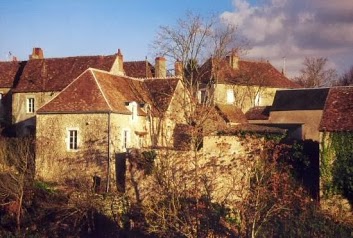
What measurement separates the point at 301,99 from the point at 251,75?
9.54m

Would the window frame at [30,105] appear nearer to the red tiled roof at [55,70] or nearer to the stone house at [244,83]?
the red tiled roof at [55,70]

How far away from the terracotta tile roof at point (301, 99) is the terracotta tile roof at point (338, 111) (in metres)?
9.32

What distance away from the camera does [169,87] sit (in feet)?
119

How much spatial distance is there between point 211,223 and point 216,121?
12286mm

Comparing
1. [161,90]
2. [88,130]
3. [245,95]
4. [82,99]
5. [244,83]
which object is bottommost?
[88,130]

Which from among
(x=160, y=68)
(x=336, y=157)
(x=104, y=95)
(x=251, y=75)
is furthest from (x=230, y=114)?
(x=336, y=157)

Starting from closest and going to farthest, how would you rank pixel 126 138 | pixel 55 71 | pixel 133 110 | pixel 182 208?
pixel 182 208 → pixel 126 138 → pixel 133 110 → pixel 55 71

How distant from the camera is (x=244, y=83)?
156 ft

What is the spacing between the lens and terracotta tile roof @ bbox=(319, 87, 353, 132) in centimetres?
2566

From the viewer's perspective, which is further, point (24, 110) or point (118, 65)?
point (118, 65)

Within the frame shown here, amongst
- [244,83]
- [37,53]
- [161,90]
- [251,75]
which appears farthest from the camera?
[251,75]

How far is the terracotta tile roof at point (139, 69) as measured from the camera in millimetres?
42531

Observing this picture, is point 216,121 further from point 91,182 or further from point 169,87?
point 91,182

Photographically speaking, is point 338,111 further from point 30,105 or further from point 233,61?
point 30,105
